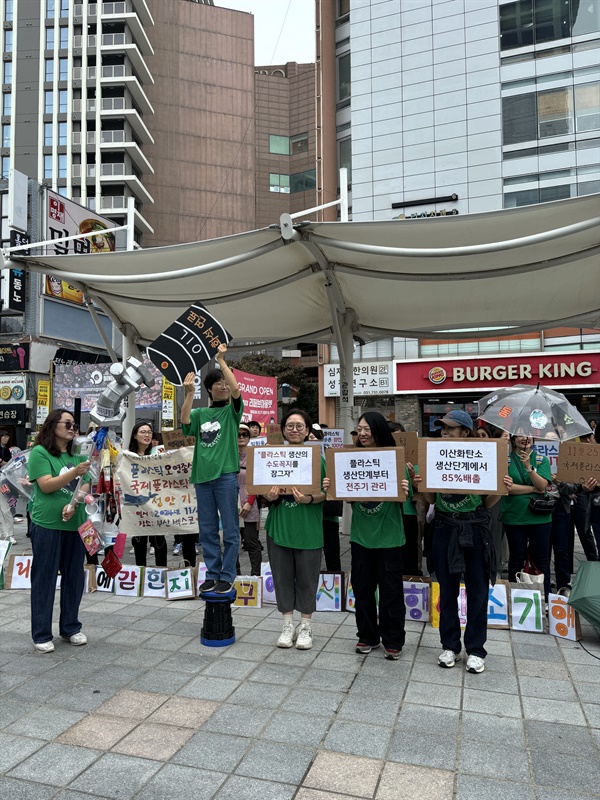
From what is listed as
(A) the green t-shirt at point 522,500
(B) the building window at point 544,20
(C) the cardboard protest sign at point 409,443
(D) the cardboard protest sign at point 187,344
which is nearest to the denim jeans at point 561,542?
(A) the green t-shirt at point 522,500

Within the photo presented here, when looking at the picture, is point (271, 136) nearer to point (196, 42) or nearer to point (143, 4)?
point (196, 42)

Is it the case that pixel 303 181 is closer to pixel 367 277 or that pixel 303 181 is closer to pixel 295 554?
pixel 367 277

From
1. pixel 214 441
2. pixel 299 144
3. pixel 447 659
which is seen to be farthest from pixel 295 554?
pixel 299 144

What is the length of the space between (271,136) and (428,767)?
194 ft

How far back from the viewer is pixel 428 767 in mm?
2936

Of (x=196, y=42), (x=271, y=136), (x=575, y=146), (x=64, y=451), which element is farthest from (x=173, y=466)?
(x=196, y=42)

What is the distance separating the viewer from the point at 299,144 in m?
55.5

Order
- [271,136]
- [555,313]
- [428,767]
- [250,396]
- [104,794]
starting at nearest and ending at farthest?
[104,794], [428,767], [555,313], [250,396], [271,136]

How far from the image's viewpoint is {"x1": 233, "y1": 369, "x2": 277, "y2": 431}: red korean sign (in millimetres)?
11266

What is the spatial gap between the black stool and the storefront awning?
3.43 m

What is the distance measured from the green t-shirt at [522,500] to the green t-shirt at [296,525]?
199cm

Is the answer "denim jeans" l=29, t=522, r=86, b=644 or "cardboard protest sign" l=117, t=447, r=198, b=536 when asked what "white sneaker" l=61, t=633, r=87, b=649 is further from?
"cardboard protest sign" l=117, t=447, r=198, b=536

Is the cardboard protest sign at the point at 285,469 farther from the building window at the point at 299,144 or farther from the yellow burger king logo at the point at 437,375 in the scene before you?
the building window at the point at 299,144

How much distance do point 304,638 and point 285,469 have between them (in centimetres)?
132
